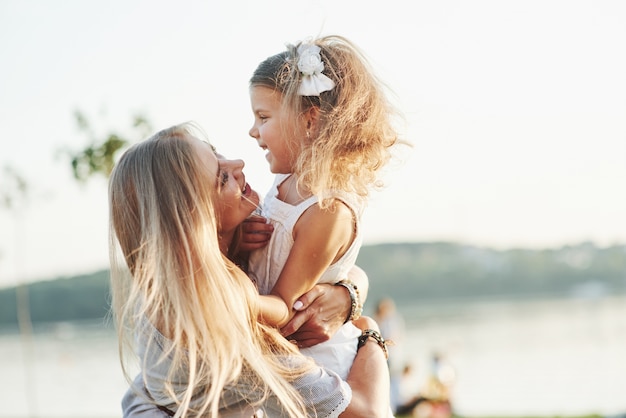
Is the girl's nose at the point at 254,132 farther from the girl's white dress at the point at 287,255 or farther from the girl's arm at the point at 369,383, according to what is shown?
the girl's arm at the point at 369,383

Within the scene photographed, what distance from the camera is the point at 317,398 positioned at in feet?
9.87

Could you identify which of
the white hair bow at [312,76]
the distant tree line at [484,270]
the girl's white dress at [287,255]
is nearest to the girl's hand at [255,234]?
the girl's white dress at [287,255]

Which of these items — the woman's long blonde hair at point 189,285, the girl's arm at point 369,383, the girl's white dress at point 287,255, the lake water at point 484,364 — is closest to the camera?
the woman's long blonde hair at point 189,285

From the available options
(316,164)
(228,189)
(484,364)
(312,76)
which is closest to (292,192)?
(316,164)

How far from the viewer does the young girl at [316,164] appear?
124 inches

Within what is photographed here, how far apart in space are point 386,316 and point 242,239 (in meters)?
10.7

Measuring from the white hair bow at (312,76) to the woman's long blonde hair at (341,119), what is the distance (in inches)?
0.8

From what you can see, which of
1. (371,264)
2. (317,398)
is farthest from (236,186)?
(371,264)

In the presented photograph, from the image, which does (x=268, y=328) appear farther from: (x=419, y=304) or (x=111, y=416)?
(x=419, y=304)

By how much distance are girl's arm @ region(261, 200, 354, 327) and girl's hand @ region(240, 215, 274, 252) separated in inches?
5.0

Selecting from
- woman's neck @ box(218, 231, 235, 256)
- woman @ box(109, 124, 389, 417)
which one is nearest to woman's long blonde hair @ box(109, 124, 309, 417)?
woman @ box(109, 124, 389, 417)

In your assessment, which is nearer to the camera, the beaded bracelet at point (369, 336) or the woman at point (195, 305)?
the woman at point (195, 305)

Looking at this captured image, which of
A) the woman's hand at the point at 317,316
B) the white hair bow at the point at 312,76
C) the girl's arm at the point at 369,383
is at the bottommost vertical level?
the girl's arm at the point at 369,383

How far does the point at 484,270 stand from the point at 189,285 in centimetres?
7282
